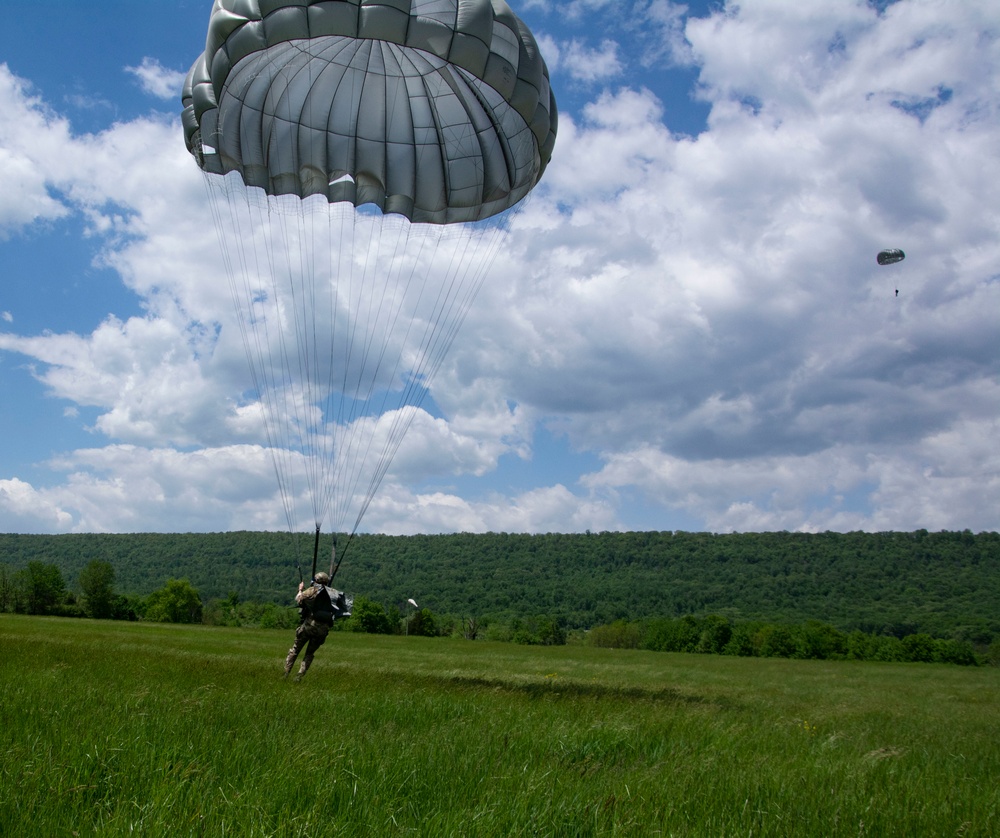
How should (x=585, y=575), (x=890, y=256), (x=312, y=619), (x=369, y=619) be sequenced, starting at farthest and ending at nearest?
(x=585, y=575) → (x=369, y=619) → (x=890, y=256) → (x=312, y=619)

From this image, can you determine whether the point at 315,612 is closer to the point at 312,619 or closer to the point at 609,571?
the point at 312,619

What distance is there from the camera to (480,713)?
284 inches

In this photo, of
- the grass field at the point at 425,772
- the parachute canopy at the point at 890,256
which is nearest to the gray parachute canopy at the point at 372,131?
the grass field at the point at 425,772

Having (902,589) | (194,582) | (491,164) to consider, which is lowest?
(194,582)

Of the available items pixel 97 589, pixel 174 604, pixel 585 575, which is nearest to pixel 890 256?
pixel 174 604

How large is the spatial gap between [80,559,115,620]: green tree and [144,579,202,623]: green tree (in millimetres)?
5051

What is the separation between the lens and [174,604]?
300 feet

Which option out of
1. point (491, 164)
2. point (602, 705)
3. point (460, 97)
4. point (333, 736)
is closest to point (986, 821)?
point (333, 736)

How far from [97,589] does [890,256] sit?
308 feet

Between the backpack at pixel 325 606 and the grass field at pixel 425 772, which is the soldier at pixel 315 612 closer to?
the backpack at pixel 325 606

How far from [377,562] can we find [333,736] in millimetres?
154703

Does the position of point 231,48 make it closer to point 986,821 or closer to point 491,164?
point 491,164

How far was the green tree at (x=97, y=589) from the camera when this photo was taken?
9038cm

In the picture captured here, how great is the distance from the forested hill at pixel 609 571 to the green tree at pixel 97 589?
108 feet
